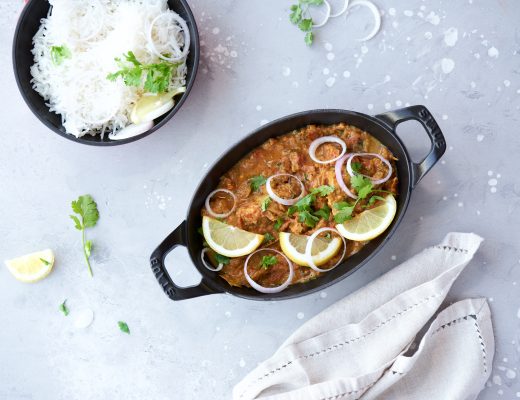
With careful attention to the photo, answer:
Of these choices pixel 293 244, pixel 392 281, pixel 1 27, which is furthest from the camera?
pixel 1 27

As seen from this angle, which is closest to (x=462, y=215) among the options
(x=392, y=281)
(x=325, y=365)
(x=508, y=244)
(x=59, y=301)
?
(x=508, y=244)

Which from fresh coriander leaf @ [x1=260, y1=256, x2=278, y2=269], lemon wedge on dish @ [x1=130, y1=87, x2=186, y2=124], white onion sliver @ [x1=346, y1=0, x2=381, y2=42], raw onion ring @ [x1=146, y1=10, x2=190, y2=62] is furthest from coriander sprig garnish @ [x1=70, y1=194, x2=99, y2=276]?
white onion sliver @ [x1=346, y1=0, x2=381, y2=42]

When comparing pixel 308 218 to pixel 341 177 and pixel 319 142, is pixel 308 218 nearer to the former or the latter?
pixel 341 177

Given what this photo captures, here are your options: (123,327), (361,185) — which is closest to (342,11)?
(361,185)

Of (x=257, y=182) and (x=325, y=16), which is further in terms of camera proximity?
(x=325, y=16)

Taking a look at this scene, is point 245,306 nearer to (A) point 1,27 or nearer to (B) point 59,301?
(B) point 59,301

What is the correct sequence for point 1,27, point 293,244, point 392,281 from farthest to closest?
point 1,27
point 392,281
point 293,244
